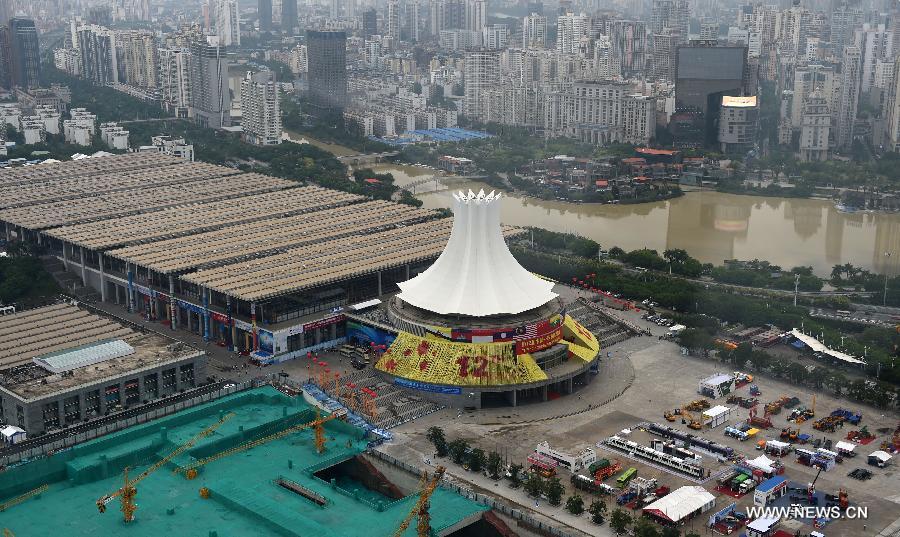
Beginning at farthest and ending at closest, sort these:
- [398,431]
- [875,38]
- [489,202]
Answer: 1. [875,38]
2. [489,202]
3. [398,431]

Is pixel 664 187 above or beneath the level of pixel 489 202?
beneath

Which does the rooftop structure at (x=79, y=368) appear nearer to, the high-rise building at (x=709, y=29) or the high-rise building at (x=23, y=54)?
the high-rise building at (x=23, y=54)

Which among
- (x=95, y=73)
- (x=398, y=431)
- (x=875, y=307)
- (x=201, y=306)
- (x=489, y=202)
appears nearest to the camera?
(x=398, y=431)

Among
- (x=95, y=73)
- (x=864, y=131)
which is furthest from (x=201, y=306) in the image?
(x=95, y=73)

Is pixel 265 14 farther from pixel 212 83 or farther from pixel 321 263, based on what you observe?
pixel 321 263

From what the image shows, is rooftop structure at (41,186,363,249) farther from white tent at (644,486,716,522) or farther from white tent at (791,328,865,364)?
white tent at (644,486,716,522)

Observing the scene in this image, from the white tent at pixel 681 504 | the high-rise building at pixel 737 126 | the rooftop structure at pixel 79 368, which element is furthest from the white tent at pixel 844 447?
the high-rise building at pixel 737 126

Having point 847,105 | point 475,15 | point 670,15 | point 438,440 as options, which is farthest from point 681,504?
point 475,15

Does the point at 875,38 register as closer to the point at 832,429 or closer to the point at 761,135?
the point at 761,135

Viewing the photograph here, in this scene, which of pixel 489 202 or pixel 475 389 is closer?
pixel 475 389
